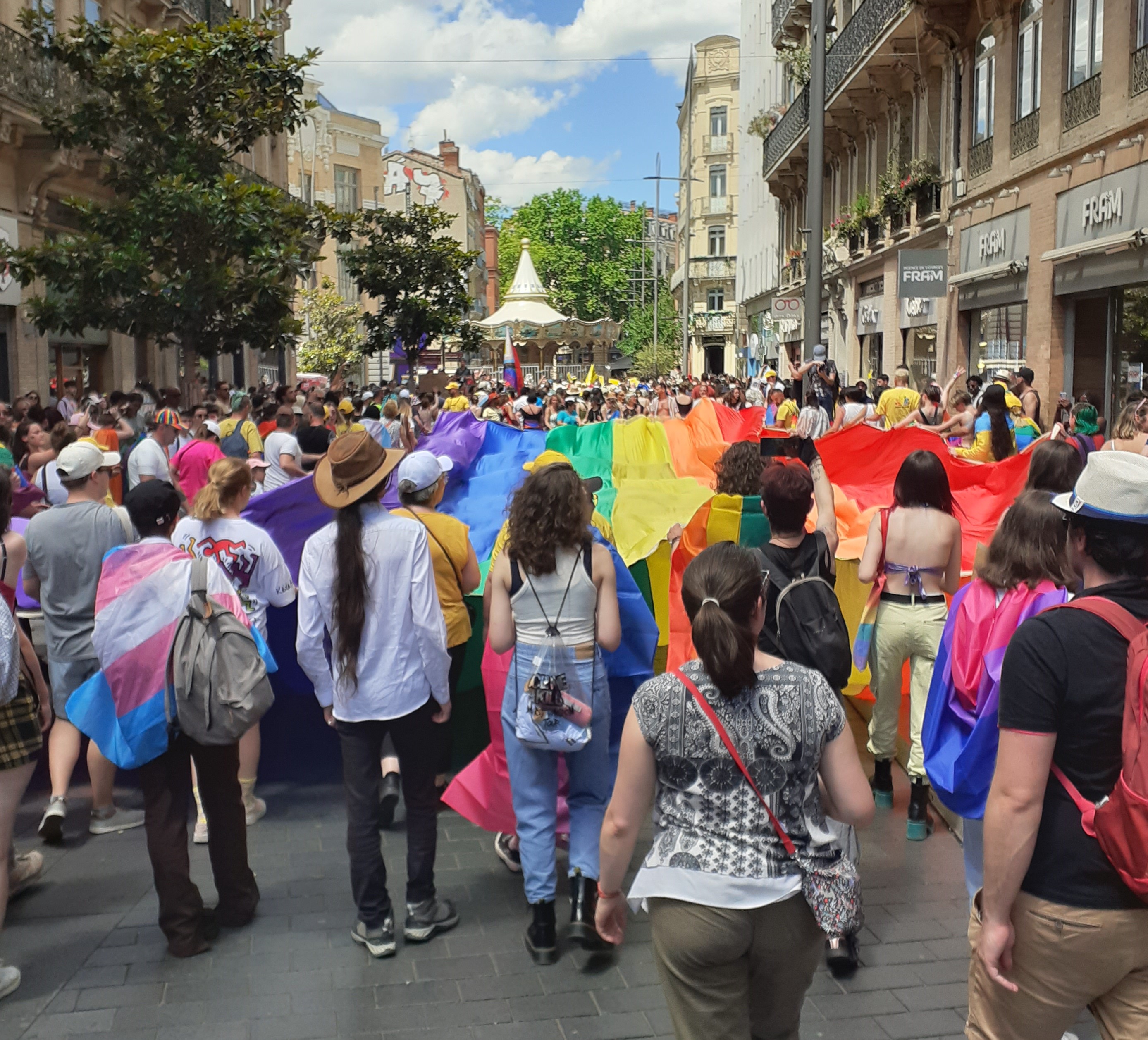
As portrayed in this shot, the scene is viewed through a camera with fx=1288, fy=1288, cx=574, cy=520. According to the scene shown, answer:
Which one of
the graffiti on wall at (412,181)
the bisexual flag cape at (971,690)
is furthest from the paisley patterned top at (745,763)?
the graffiti on wall at (412,181)

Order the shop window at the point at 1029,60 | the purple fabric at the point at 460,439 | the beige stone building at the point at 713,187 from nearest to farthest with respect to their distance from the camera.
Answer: the purple fabric at the point at 460,439, the shop window at the point at 1029,60, the beige stone building at the point at 713,187

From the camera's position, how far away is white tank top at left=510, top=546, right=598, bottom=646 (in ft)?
15.2

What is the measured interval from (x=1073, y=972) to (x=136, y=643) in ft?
11.0

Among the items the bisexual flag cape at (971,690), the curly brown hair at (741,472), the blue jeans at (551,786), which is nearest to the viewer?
the bisexual flag cape at (971,690)

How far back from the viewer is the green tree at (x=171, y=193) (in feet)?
57.6

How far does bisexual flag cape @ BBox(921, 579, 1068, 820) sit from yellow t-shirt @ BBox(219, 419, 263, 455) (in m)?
8.78

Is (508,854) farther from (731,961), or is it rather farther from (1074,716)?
(1074,716)

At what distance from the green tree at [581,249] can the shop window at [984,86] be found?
233 ft

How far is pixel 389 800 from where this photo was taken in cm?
606

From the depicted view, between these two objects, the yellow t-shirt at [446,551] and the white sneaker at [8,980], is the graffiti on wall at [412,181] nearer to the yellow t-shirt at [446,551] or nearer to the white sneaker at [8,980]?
the yellow t-shirt at [446,551]

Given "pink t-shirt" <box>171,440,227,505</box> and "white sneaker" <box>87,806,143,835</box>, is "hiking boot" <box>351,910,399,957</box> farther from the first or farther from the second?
"pink t-shirt" <box>171,440,227,505</box>

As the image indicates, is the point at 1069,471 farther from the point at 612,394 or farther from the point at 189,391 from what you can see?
the point at 612,394

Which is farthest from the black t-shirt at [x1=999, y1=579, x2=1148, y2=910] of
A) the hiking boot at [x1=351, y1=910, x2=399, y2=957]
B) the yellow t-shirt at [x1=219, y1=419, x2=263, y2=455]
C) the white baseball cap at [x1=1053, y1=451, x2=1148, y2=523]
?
the yellow t-shirt at [x1=219, y1=419, x2=263, y2=455]

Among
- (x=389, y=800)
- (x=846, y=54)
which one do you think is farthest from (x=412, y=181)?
(x=389, y=800)
